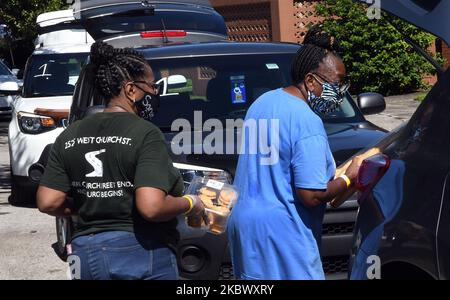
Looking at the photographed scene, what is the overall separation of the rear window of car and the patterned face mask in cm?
554

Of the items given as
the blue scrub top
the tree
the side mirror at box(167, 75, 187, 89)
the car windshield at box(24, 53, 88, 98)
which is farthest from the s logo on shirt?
the tree

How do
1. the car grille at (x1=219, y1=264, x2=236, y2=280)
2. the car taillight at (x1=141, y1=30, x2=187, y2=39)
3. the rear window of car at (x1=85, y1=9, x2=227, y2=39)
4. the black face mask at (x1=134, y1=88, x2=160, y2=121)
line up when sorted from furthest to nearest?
the rear window of car at (x1=85, y1=9, x2=227, y2=39) < the car taillight at (x1=141, y1=30, x2=187, y2=39) < the car grille at (x1=219, y1=264, x2=236, y2=280) < the black face mask at (x1=134, y1=88, x2=160, y2=121)

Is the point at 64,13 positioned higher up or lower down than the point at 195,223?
lower down

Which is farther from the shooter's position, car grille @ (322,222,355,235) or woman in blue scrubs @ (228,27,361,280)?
car grille @ (322,222,355,235)

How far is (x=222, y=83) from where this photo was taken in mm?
7355

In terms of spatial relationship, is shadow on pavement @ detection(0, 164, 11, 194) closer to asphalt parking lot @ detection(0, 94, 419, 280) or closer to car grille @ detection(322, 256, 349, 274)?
asphalt parking lot @ detection(0, 94, 419, 280)

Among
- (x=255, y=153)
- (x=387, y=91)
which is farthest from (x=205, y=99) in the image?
(x=387, y=91)

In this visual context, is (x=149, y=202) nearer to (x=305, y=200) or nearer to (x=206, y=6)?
(x=305, y=200)

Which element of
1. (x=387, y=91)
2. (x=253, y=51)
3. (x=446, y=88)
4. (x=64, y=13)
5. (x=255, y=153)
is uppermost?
(x=446, y=88)

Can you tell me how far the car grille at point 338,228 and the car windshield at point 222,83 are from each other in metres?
1.27

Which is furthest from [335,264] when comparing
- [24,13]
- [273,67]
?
[24,13]

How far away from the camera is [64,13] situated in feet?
43.6

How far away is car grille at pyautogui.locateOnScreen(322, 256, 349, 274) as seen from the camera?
6105mm

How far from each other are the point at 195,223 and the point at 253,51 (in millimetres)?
3539
